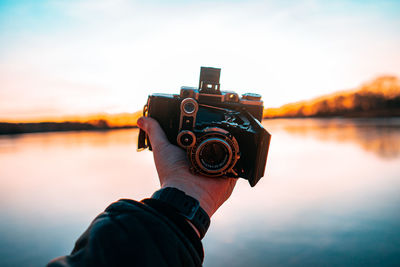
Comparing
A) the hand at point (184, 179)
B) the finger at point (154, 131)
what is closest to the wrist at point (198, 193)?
the hand at point (184, 179)

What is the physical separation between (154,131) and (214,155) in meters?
0.44

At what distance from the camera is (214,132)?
3.85ft

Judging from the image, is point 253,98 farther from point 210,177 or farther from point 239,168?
point 210,177

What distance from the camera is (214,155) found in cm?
119

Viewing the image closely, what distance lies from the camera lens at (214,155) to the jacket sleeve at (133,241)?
464 mm

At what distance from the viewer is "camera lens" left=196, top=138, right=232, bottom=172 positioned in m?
1.15

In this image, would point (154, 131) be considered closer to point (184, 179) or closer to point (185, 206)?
point (184, 179)

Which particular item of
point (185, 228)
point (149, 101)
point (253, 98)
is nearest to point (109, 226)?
point (185, 228)

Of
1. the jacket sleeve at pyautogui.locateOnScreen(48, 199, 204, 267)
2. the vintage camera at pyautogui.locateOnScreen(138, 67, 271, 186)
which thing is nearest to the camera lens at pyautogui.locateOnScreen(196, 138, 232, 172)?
the vintage camera at pyautogui.locateOnScreen(138, 67, 271, 186)

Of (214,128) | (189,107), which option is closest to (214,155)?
(214,128)

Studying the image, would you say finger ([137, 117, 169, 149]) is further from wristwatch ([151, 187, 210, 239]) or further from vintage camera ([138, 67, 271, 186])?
wristwatch ([151, 187, 210, 239])

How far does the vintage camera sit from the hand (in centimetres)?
4

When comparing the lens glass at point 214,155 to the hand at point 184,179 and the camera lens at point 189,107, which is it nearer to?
the hand at point 184,179

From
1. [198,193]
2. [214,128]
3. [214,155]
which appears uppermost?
[214,128]
